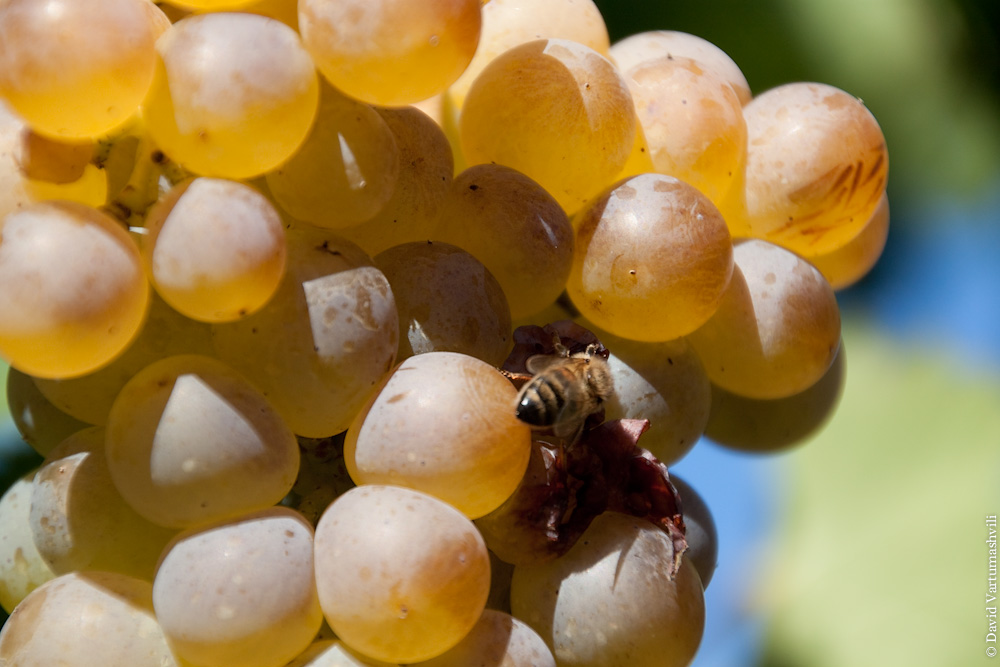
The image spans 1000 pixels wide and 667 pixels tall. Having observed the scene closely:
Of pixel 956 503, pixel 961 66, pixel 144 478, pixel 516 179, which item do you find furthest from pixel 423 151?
pixel 961 66

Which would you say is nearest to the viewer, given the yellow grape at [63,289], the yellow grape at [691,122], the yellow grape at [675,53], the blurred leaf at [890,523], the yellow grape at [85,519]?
the yellow grape at [63,289]

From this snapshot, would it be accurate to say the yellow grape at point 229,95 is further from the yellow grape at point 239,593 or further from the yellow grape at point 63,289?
the yellow grape at point 239,593

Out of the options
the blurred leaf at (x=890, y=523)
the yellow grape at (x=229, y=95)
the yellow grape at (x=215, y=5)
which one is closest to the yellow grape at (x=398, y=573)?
the yellow grape at (x=229, y=95)

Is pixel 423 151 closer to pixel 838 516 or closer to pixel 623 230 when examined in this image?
pixel 623 230

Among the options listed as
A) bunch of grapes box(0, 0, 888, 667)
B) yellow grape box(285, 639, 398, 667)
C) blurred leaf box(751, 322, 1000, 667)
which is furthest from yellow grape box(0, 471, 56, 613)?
blurred leaf box(751, 322, 1000, 667)

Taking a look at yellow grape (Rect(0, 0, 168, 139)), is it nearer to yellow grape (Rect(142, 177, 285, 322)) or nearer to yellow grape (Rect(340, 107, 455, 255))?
yellow grape (Rect(142, 177, 285, 322))
